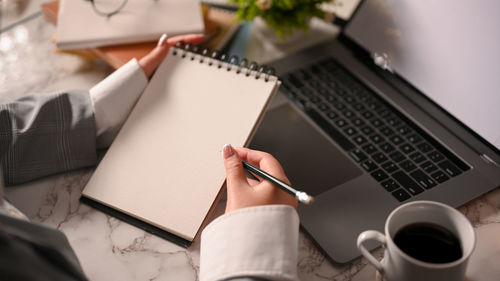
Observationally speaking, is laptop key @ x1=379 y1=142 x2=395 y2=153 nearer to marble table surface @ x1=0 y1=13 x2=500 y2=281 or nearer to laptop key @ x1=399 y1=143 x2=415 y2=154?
laptop key @ x1=399 y1=143 x2=415 y2=154

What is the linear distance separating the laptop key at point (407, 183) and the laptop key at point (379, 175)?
0.01 m

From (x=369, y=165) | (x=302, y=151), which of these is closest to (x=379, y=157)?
(x=369, y=165)

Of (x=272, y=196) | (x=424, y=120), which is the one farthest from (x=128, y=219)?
(x=424, y=120)

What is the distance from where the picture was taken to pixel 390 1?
35.1 inches

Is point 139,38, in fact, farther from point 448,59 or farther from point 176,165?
point 448,59

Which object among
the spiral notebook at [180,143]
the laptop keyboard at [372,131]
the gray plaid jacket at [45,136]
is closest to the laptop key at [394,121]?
the laptop keyboard at [372,131]

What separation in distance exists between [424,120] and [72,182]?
0.63 metres

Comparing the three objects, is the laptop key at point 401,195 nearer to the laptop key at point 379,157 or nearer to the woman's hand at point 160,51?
the laptop key at point 379,157

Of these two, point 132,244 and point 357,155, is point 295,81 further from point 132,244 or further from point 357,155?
point 132,244

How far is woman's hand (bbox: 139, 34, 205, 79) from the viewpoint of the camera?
83 cm

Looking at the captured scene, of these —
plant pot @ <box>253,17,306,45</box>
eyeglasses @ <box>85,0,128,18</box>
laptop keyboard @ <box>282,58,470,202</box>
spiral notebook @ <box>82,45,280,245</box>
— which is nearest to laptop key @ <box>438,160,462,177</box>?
laptop keyboard @ <box>282,58,470,202</box>

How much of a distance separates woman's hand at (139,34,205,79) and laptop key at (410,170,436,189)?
1.56 feet

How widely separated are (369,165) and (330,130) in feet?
0.35

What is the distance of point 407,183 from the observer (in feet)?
2.38
